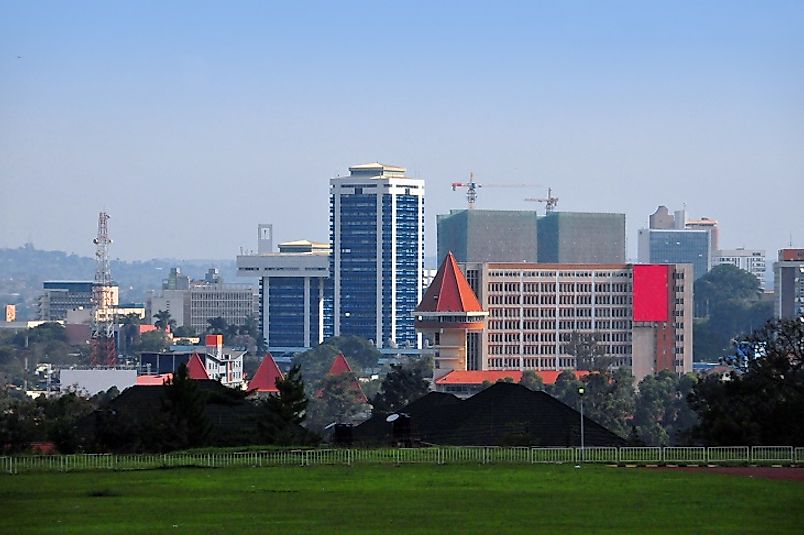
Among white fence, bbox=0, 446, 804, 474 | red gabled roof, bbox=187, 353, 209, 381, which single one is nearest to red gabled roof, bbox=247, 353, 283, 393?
red gabled roof, bbox=187, 353, 209, 381

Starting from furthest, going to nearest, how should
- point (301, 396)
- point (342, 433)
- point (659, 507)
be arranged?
1. point (301, 396)
2. point (342, 433)
3. point (659, 507)

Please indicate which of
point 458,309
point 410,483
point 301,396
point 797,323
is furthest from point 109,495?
point 458,309

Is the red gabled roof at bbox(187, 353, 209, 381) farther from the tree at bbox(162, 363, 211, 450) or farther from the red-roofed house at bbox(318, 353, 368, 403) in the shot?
the tree at bbox(162, 363, 211, 450)

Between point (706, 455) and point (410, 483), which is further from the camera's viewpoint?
point (706, 455)

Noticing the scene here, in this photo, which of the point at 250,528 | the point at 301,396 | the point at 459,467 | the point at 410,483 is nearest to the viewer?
the point at 250,528

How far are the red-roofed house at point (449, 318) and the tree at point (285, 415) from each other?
95605 millimetres

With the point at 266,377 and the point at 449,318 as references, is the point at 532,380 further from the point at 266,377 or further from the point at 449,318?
the point at 266,377

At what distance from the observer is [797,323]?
8831 cm

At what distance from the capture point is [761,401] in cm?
7619

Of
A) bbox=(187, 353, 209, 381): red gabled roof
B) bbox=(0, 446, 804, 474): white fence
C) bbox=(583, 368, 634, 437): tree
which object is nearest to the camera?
bbox=(0, 446, 804, 474): white fence

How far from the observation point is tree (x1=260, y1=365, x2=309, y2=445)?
256 ft

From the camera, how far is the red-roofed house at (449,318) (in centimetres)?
18400

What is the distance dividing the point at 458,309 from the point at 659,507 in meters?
134

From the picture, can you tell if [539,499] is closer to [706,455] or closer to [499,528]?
[499,528]
